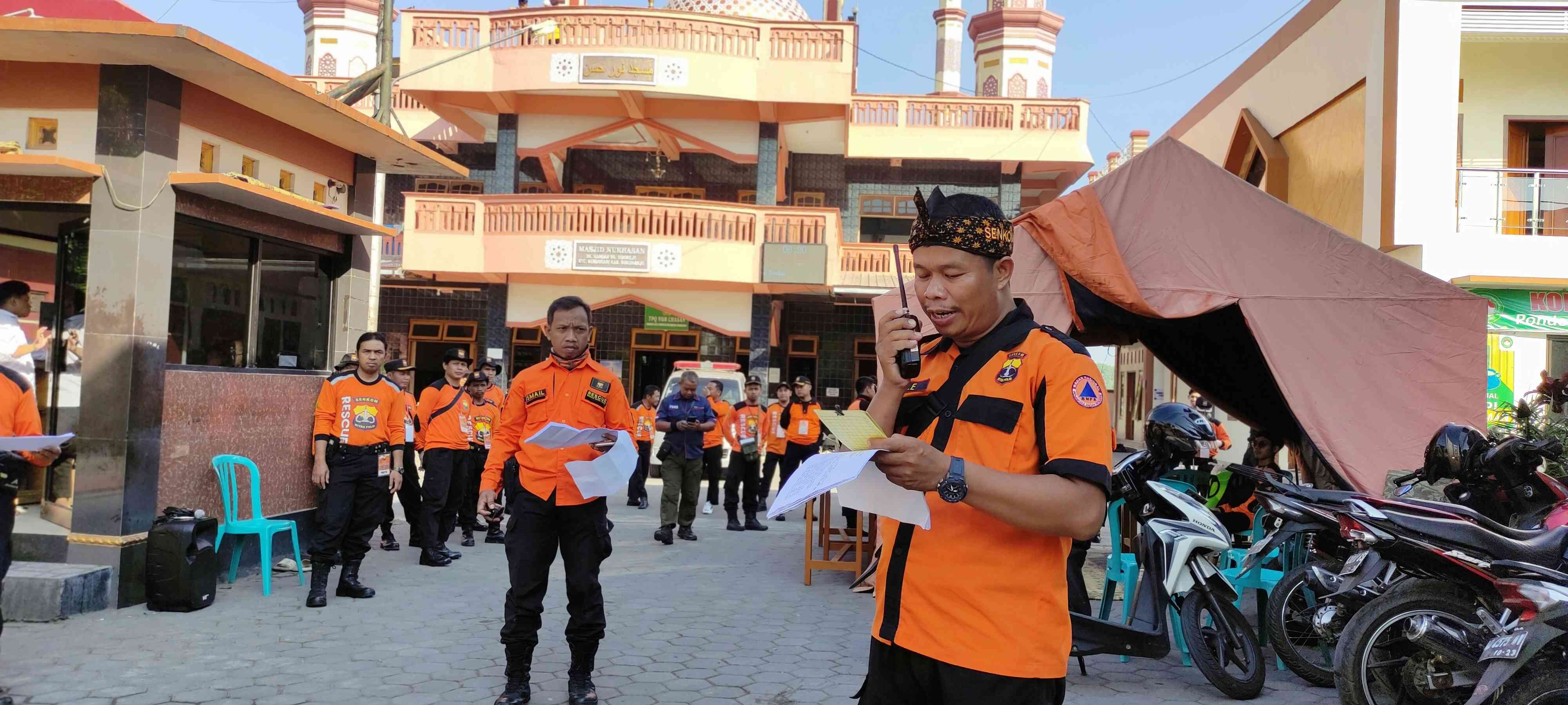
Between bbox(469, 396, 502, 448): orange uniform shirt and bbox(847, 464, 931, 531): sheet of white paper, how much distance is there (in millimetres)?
8367

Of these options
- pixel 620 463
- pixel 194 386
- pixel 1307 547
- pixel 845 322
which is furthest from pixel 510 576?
pixel 845 322

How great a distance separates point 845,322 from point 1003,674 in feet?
70.3

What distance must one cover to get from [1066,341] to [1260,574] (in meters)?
4.67

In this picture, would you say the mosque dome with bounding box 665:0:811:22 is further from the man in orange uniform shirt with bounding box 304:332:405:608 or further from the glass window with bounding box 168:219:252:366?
the man in orange uniform shirt with bounding box 304:332:405:608

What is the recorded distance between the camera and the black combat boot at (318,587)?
6926 mm

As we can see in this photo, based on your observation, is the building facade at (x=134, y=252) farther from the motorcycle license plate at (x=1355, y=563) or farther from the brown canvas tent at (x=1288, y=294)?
the motorcycle license plate at (x=1355, y=563)

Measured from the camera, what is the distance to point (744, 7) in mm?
24281

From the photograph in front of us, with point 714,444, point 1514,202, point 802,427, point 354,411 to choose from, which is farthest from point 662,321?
point 354,411

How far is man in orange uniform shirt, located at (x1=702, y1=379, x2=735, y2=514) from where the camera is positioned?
12430 mm

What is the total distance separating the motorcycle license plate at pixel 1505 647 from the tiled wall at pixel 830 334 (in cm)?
1927

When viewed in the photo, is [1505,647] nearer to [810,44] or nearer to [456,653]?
[456,653]

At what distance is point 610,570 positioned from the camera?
877 centimetres

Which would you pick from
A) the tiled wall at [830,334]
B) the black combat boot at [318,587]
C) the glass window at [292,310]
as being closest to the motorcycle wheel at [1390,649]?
the black combat boot at [318,587]

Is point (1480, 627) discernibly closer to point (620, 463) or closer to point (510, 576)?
point (620, 463)
